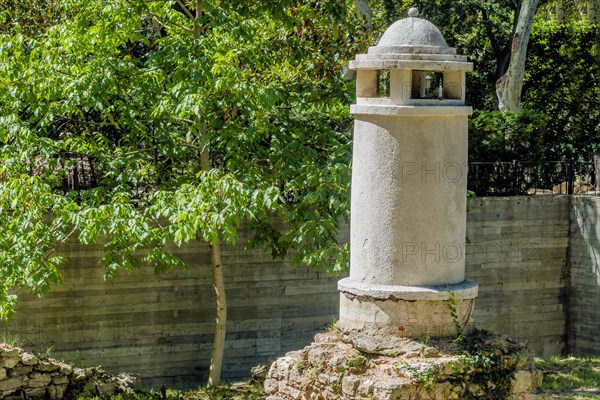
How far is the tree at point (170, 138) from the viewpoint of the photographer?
42.7 feet

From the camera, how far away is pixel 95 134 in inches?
568

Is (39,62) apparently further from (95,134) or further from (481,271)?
(481,271)

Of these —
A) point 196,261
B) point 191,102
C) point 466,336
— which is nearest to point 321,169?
A: point 191,102

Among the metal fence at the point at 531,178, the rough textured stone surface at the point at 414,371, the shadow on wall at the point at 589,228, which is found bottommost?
the rough textured stone surface at the point at 414,371

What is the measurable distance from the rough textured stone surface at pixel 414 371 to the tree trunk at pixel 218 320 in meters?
4.76

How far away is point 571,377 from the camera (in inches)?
611

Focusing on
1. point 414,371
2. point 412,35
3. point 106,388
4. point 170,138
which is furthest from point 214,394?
point 412,35

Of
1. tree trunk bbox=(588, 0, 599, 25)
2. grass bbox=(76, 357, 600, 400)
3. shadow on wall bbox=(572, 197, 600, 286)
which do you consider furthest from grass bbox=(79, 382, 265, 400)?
tree trunk bbox=(588, 0, 599, 25)

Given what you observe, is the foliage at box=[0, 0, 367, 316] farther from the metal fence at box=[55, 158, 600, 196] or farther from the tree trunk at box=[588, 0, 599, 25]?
the tree trunk at box=[588, 0, 599, 25]

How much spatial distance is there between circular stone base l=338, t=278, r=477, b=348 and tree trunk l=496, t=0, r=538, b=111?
12306 millimetres

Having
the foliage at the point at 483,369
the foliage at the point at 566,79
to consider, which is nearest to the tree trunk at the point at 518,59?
the foliage at the point at 566,79

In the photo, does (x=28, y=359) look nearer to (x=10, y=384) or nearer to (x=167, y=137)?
(x=10, y=384)

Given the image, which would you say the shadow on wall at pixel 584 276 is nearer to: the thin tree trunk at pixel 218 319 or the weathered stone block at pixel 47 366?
the thin tree trunk at pixel 218 319

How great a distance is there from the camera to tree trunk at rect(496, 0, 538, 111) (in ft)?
70.2
